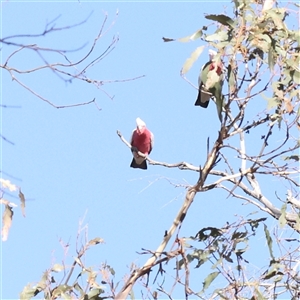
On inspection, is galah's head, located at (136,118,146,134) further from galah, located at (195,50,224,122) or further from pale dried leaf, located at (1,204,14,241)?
pale dried leaf, located at (1,204,14,241)

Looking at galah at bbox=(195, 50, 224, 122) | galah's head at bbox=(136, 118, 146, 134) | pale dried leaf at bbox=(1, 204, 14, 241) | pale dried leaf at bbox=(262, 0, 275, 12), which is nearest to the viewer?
pale dried leaf at bbox=(1, 204, 14, 241)

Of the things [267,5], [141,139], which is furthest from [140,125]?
[267,5]

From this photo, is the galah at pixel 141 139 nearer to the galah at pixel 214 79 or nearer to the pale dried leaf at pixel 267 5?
the pale dried leaf at pixel 267 5

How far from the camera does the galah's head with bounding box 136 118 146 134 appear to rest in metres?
5.11

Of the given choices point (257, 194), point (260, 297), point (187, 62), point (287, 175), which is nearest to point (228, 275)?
point (260, 297)

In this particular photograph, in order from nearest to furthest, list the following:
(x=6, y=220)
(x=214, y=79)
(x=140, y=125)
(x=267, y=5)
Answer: (x=6, y=220) < (x=214, y=79) < (x=267, y=5) < (x=140, y=125)

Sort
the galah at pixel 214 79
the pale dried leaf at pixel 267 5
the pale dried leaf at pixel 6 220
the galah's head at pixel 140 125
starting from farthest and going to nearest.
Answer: the galah's head at pixel 140 125 → the pale dried leaf at pixel 267 5 → the galah at pixel 214 79 → the pale dried leaf at pixel 6 220

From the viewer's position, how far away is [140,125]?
16.9 ft

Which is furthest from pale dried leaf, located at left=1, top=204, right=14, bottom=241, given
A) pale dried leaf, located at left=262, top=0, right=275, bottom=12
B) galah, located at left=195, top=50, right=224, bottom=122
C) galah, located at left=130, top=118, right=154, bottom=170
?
galah, located at left=130, top=118, right=154, bottom=170

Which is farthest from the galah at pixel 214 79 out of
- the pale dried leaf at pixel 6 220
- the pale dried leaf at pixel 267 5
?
the pale dried leaf at pixel 6 220

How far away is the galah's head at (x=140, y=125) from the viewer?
5.11 meters

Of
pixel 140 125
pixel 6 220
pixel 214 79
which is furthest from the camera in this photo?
pixel 140 125

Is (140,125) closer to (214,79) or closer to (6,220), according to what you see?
(214,79)

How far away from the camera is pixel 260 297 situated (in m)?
2.20
